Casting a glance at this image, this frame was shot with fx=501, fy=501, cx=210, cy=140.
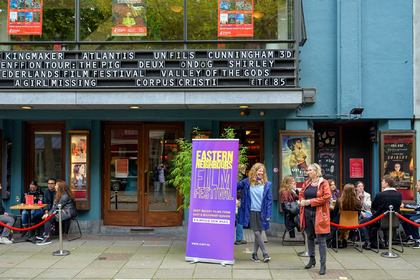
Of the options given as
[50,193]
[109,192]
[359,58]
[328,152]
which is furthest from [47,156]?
[359,58]

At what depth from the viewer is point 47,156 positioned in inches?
509

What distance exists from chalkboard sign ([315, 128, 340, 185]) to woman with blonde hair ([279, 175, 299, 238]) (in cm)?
214

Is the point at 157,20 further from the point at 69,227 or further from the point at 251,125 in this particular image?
the point at 69,227

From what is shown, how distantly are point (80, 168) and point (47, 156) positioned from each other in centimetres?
121

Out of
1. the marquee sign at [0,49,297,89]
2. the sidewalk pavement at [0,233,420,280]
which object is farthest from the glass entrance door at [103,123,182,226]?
the marquee sign at [0,49,297,89]

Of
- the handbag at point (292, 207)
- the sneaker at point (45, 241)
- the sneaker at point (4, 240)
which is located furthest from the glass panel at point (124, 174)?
the handbag at point (292, 207)

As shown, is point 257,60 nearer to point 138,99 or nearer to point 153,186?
point 138,99

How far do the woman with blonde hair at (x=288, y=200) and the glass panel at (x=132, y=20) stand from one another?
4001mm

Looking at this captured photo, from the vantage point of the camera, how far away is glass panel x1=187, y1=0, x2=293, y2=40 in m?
11.2

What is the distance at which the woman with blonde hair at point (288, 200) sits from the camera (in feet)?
35.0

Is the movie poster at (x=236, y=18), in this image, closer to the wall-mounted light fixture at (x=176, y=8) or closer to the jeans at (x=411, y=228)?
the wall-mounted light fixture at (x=176, y=8)

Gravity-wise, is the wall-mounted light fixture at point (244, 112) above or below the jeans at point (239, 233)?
above

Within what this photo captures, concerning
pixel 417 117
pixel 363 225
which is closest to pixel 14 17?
pixel 363 225

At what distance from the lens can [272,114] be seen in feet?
39.0
